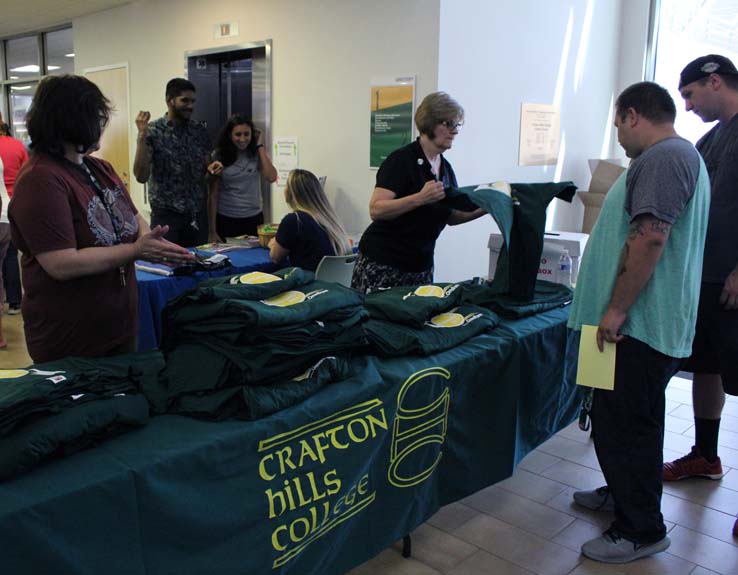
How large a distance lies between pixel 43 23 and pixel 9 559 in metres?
7.95

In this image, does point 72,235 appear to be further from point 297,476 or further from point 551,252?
point 551,252

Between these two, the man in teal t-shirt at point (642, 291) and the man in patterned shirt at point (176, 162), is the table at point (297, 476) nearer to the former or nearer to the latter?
the man in teal t-shirt at point (642, 291)

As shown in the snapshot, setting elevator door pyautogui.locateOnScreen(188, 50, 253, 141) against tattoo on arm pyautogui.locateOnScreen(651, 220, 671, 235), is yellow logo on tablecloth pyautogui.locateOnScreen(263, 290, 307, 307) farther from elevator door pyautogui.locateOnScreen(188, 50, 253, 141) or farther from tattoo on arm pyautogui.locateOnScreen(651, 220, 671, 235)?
elevator door pyautogui.locateOnScreen(188, 50, 253, 141)

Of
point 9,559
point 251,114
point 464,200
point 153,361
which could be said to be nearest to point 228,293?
point 153,361

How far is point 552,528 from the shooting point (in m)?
2.30

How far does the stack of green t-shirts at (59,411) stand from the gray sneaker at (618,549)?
1555mm

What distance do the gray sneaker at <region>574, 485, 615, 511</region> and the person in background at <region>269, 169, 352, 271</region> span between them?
5.43ft

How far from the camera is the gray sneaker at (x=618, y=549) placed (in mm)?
2070

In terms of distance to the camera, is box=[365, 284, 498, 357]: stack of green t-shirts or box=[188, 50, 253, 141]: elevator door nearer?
box=[365, 284, 498, 357]: stack of green t-shirts

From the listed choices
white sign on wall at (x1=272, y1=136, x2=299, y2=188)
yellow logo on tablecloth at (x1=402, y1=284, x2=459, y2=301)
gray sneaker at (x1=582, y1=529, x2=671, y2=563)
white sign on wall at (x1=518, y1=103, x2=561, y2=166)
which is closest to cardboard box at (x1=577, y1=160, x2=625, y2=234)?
white sign on wall at (x1=518, y1=103, x2=561, y2=166)

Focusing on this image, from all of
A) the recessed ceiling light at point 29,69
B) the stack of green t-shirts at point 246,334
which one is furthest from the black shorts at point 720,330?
the recessed ceiling light at point 29,69

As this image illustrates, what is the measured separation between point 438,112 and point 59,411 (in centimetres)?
181

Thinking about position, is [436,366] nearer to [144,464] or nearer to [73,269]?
[144,464]

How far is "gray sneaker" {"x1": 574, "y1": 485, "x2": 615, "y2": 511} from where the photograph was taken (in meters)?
2.42
